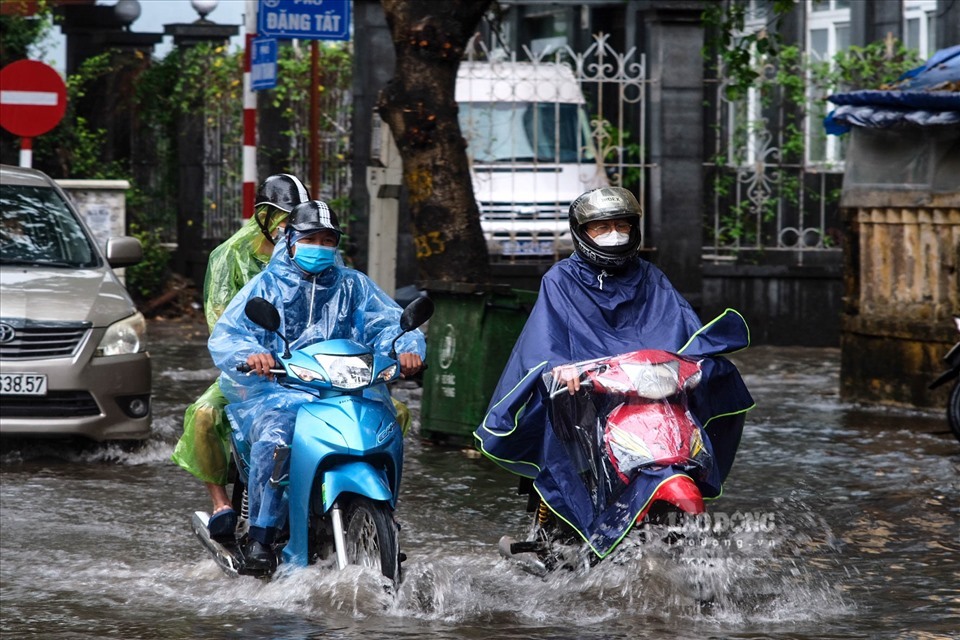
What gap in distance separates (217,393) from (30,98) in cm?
840

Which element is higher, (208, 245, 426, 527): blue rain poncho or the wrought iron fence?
the wrought iron fence

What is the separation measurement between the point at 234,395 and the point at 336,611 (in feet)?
3.23

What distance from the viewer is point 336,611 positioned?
641 cm

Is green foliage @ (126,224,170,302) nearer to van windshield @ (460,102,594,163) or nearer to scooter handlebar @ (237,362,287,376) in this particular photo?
van windshield @ (460,102,594,163)

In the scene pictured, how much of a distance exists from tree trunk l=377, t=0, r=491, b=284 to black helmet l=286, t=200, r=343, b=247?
4.44m

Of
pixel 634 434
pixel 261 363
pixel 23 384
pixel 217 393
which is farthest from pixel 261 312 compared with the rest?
pixel 23 384

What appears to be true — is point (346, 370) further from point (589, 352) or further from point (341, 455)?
point (589, 352)

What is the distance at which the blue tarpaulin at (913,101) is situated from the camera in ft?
39.6

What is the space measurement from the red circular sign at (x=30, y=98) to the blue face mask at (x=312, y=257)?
8666 mm

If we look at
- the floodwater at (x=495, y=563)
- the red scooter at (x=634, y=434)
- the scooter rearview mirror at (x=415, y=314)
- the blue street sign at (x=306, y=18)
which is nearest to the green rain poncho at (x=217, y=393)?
the floodwater at (x=495, y=563)

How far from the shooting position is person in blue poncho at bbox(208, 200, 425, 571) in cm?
654

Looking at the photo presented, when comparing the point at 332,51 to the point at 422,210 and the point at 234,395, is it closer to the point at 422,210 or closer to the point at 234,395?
the point at 422,210

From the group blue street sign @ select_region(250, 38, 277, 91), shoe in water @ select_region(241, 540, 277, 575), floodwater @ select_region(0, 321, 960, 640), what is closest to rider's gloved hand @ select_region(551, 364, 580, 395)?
floodwater @ select_region(0, 321, 960, 640)

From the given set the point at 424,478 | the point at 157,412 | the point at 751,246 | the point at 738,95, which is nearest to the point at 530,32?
the point at 751,246
